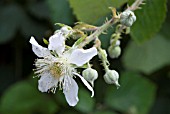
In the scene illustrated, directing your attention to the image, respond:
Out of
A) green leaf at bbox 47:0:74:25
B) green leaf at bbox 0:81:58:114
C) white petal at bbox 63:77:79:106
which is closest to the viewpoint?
white petal at bbox 63:77:79:106

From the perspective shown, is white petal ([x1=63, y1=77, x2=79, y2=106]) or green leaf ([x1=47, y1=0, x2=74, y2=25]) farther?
green leaf ([x1=47, y1=0, x2=74, y2=25])

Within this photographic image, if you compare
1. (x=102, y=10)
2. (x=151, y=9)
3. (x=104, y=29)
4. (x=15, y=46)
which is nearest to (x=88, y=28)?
(x=104, y=29)

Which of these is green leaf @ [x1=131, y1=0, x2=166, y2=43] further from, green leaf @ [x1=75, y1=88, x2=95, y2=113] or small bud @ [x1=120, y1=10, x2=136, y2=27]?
green leaf @ [x1=75, y1=88, x2=95, y2=113]

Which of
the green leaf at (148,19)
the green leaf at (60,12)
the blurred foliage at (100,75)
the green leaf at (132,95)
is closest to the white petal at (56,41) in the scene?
the green leaf at (148,19)

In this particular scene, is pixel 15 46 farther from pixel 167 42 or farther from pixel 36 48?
pixel 36 48

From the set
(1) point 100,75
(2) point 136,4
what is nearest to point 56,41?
(2) point 136,4

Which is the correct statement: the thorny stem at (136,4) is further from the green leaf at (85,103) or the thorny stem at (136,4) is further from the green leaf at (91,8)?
the green leaf at (85,103)

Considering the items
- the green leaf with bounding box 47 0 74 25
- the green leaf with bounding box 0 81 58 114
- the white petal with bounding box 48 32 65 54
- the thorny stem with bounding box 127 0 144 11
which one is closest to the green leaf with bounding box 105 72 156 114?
the green leaf with bounding box 0 81 58 114
